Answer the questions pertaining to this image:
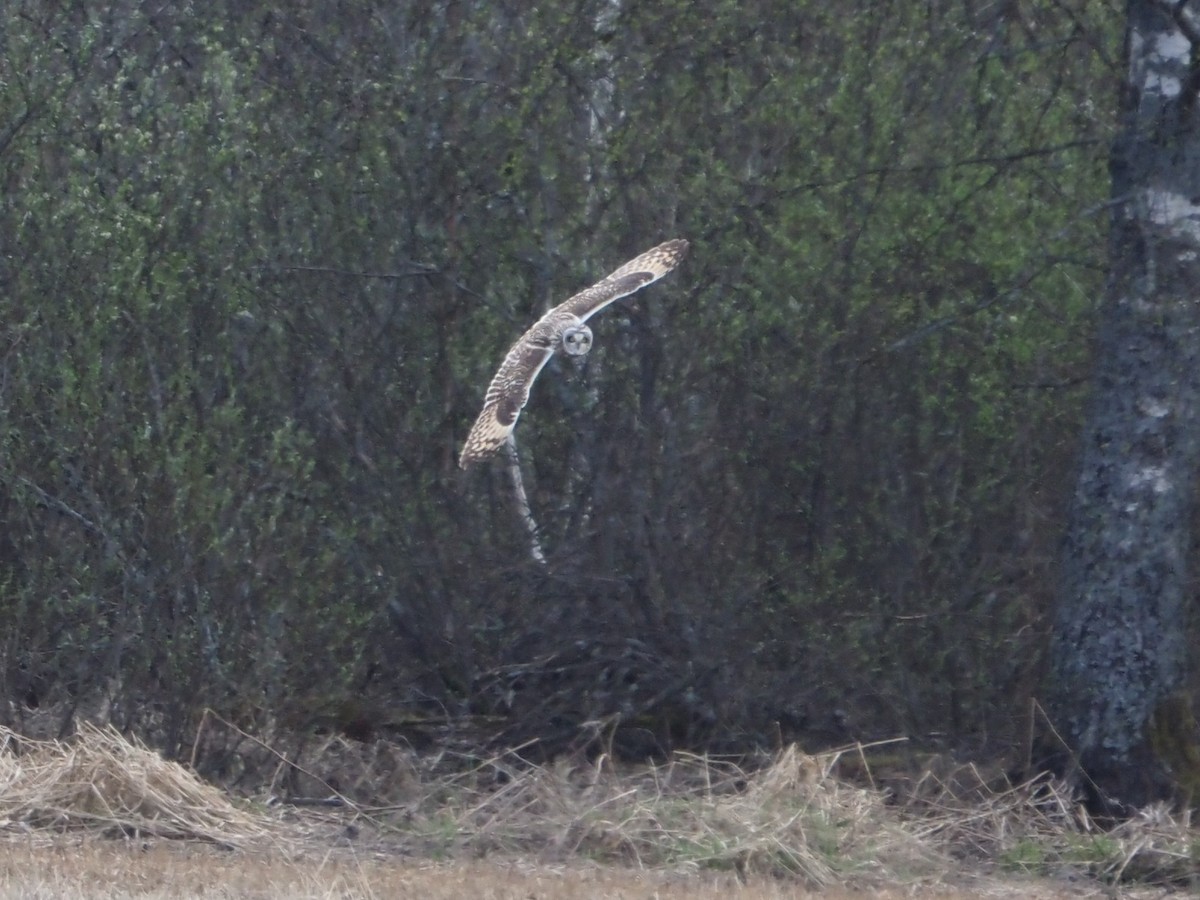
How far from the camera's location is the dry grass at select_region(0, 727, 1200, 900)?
6.43 meters

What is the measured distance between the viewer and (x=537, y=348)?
25.8 feet

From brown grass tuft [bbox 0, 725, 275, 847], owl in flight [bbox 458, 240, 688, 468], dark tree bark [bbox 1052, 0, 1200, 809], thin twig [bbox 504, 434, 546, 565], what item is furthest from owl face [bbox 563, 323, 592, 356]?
brown grass tuft [bbox 0, 725, 275, 847]

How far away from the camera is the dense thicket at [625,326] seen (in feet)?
26.7

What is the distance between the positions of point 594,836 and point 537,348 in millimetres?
2100

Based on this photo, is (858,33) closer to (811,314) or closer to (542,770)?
(811,314)

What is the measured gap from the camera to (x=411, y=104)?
28.2 ft

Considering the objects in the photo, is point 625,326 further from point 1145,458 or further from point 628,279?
point 1145,458

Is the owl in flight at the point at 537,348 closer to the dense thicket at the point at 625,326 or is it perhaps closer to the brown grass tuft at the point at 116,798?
the dense thicket at the point at 625,326

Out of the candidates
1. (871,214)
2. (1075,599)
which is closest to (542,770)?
(1075,599)

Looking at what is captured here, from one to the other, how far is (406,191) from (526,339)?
4.16 ft

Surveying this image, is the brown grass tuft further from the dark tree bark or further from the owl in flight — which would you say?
the dark tree bark

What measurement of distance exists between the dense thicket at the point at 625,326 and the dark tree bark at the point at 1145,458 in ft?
1.95

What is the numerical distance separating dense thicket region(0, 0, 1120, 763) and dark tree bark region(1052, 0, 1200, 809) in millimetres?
595

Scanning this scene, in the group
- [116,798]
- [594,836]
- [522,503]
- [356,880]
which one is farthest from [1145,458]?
[116,798]
